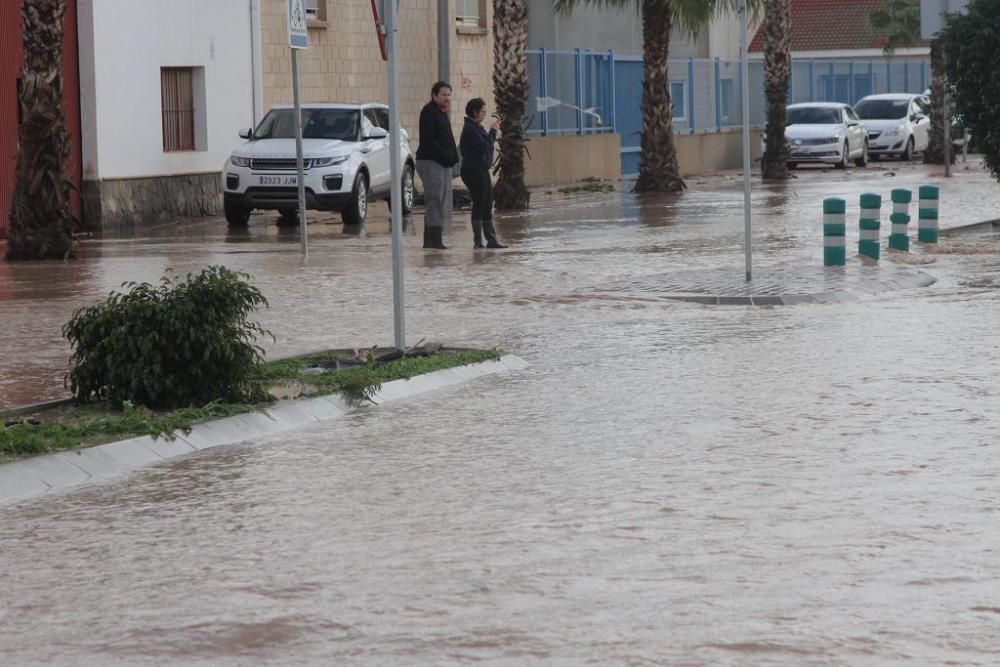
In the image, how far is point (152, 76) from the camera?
29.1 m

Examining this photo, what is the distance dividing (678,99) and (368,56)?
52.9 ft

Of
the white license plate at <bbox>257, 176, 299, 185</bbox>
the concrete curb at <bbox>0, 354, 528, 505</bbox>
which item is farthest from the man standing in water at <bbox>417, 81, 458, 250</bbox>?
the concrete curb at <bbox>0, 354, 528, 505</bbox>

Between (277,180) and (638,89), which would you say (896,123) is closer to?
(638,89)

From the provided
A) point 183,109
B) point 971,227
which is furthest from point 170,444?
point 183,109

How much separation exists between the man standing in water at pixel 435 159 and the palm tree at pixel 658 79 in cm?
1273

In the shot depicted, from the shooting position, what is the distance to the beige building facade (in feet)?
108

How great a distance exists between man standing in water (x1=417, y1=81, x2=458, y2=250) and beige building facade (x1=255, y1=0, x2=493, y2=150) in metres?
7.91

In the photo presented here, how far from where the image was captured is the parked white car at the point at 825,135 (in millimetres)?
48406

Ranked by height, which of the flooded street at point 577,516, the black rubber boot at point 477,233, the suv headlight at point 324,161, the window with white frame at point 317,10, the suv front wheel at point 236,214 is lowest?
the flooded street at point 577,516

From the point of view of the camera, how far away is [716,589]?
247 inches

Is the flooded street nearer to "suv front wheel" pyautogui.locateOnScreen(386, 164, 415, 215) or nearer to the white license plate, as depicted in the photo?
the white license plate

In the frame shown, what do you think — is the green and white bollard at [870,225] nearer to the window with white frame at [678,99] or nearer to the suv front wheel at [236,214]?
the suv front wheel at [236,214]

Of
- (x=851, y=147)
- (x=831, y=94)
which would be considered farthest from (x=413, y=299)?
(x=831, y=94)

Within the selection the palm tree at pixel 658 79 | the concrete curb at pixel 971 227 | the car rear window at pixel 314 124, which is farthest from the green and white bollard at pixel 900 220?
the palm tree at pixel 658 79
